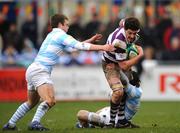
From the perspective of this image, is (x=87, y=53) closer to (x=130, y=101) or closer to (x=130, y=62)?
(x=130, y=101)

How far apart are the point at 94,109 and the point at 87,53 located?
6.00 metres

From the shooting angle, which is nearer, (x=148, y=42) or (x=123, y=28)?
(x=123, y=28)

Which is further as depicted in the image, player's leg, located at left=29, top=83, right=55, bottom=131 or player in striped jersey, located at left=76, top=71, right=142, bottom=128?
player in striped jersey, located at left=76, top=71, right=142, bottom=128

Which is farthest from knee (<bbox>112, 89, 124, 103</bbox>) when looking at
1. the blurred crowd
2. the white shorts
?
the blurred crowd

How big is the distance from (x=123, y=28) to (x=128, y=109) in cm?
162

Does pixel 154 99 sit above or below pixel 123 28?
below

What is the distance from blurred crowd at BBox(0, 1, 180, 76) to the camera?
2616 cm

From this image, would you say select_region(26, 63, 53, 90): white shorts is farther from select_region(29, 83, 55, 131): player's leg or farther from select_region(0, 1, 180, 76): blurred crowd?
select_region(0, 1, 180, 76): blurred crowd

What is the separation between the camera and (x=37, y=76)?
14.4 m

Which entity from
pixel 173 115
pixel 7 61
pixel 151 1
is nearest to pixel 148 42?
pixel 151 1

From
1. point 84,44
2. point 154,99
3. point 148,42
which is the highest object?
point 84,44

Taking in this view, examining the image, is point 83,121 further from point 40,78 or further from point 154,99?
point 154,99

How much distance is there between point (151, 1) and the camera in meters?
27.5

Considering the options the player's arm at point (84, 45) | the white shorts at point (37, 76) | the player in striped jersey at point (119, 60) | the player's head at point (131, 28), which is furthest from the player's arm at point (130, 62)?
the white shorts at point (37, 76)
